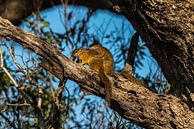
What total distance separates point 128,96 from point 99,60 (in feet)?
1.56


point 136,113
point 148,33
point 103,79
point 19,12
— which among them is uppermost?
point 19,12

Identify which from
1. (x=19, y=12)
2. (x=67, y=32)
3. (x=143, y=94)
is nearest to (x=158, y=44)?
(x=143, y=94)

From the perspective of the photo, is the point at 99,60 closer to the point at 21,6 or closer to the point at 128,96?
the point at 128,96

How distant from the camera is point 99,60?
3.54m

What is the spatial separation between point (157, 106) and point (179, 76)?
0.23 metres

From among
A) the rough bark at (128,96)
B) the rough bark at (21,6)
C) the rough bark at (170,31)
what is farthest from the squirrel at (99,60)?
the rough bark at (21,6)

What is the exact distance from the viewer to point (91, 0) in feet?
23.1

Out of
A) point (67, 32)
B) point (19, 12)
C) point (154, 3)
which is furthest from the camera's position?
point (19, 12)

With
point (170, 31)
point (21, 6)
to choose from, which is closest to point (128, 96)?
point (170, 31)

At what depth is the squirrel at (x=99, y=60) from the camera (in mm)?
3150

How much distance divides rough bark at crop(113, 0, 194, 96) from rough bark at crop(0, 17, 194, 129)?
145 millimetres

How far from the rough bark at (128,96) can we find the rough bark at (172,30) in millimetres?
145

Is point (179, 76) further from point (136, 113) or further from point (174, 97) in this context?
point (136, 113)

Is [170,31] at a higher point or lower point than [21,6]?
lower
